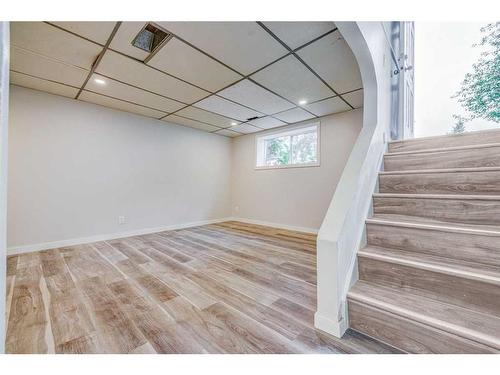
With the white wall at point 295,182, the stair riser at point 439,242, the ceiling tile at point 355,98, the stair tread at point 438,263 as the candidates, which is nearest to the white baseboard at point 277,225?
the white wall at point 295,182

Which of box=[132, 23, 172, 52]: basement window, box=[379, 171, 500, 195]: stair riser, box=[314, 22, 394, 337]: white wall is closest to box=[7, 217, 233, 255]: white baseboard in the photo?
box=[132, 23, 172, 52]: basement window

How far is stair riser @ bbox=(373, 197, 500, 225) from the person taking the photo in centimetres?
127

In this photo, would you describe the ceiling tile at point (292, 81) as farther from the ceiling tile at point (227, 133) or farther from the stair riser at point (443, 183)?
the ceiling tile at point (227, 133)

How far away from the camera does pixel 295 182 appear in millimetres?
4164

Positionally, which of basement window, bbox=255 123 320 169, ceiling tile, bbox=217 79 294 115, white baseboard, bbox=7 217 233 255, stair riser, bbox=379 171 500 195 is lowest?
white baseboard, bbox=7 217 233 255

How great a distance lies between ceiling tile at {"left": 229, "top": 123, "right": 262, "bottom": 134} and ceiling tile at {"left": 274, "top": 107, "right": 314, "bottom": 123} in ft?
2.56

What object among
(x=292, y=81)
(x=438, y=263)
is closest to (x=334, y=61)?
(x=292, y=81)

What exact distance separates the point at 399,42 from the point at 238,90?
2.12 meters

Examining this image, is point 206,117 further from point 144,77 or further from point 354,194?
point 354,194

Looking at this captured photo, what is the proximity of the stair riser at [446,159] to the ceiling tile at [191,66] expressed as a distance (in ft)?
6.26

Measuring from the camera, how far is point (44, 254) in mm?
2701

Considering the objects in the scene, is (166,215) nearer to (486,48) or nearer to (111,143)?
(111,143)

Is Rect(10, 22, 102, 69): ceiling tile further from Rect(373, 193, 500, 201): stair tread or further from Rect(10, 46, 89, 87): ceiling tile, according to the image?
Rect(373, 193, 500, 201): stair tread
